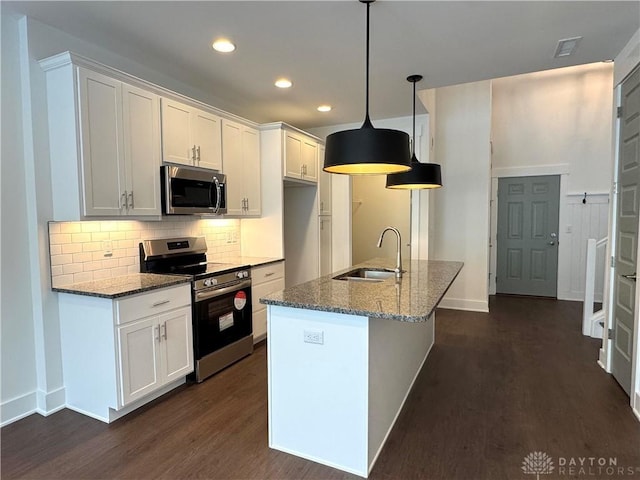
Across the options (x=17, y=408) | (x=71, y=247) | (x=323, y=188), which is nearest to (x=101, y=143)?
(x=71, y=247)

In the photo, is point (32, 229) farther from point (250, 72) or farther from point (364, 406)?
point (364, 406)

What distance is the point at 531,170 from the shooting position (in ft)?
20.6

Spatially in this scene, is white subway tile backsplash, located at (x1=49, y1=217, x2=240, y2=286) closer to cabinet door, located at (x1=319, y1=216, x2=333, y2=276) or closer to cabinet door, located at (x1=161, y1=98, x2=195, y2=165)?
cabinet door, located at (x1=161, y1=98, x2=195, y2=165)

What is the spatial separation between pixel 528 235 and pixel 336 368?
5.64 metres

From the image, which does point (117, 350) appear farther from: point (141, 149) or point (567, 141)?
point (567, 141)

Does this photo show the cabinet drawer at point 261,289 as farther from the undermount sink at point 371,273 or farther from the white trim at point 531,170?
the white trim at point 531,170

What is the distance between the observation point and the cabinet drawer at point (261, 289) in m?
3.83

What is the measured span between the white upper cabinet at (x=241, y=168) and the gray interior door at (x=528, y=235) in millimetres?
4480

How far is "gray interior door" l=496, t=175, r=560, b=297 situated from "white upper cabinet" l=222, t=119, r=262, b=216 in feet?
14.7

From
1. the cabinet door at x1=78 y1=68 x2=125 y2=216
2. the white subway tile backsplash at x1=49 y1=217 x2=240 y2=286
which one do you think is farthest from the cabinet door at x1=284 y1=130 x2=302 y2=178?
the cabinet door at x1=78 y1=68 x2=125 y2=216

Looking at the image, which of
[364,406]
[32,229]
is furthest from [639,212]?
[32,229]

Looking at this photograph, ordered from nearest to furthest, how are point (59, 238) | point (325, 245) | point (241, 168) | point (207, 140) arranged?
point (59, 238)
point (207, 140)
point (241, 168)
point (325, 245)

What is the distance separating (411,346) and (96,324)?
7.37 feet

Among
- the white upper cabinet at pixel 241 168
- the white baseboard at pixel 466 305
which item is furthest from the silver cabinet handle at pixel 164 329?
the white baseboard at pixel 466 305
